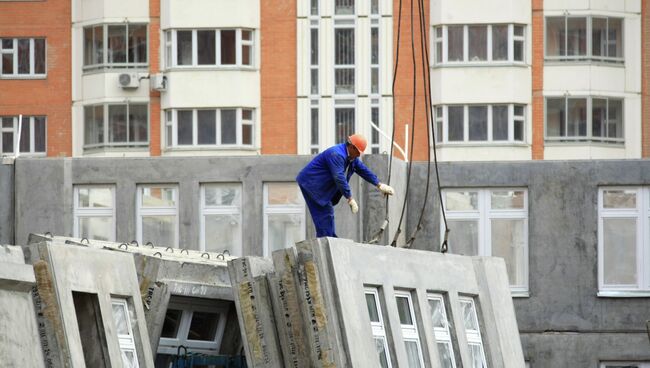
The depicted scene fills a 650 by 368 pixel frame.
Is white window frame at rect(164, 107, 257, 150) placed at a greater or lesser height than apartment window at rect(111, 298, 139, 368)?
greater

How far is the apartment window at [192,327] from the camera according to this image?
34.8 m

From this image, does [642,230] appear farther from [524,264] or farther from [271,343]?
[271,343]

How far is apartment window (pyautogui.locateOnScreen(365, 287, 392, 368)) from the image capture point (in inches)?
1229

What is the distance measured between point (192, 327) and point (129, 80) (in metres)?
45.0

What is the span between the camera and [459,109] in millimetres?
77750

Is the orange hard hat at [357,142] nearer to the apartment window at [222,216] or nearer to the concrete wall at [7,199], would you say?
the apartment window at [222,216]

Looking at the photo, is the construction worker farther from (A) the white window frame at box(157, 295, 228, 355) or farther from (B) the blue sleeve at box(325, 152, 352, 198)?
(A) the white window frame at box(157, 295, 228, 355)

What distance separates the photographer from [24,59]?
8112 centimetres

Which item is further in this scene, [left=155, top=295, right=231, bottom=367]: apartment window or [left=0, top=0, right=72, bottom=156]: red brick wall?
[left=0, top=0, right=72, bottom=156]: red brick wall

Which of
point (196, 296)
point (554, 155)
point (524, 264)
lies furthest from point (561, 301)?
point (554, 155)

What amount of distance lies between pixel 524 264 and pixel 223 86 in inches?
1333

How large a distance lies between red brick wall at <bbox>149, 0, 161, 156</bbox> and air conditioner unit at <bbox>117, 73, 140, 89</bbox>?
21.5 inches

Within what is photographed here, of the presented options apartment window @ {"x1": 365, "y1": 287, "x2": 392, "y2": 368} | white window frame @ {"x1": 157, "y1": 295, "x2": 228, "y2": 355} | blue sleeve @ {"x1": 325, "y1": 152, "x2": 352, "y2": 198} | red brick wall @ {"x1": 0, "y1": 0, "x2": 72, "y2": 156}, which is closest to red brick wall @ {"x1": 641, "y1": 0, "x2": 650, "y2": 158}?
red brick wall @ {"x1": 0, "y1": 0, "x2": 72, "y2": 156}

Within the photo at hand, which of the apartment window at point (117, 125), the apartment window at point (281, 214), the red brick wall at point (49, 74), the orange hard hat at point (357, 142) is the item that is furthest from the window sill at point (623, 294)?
the red brick wall at point (49, 74)
